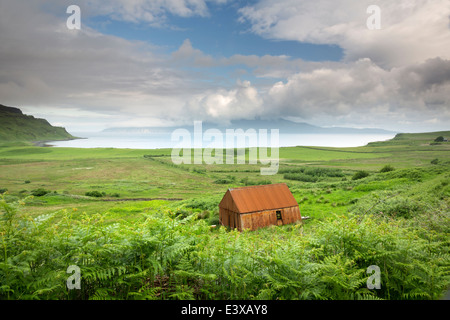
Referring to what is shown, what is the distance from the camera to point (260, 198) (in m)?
33.6

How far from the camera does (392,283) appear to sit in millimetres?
5188

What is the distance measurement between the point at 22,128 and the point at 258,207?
155 meters

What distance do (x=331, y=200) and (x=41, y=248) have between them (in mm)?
42588

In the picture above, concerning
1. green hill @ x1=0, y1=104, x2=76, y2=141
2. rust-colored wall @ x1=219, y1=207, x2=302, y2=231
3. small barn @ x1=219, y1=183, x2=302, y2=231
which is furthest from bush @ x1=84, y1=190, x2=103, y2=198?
green hill @ x1=0, y1=104, x2=76, y2=141

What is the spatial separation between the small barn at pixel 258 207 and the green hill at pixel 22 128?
417ft

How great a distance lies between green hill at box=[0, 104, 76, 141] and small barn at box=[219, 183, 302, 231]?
127m

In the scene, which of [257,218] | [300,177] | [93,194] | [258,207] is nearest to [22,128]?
[93,194]

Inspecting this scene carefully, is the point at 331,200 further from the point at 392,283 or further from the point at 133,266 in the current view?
the point at 133,266

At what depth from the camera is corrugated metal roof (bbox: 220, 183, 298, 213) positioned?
3228 centimetres

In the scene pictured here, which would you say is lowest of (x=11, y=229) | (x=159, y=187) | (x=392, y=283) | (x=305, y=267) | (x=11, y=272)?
(x=159, y=187)

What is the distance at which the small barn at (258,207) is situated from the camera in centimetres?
3192

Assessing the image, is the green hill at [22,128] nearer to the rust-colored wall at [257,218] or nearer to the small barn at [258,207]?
the rust-colored wall at [257,218]

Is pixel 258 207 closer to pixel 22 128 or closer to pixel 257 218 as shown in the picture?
pixel 257 218
